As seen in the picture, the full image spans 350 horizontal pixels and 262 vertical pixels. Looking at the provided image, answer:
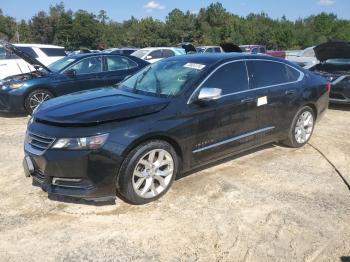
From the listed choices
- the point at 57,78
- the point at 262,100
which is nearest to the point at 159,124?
the point at 262,100

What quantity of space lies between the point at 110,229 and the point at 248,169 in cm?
227

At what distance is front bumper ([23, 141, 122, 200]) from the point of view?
3811mm

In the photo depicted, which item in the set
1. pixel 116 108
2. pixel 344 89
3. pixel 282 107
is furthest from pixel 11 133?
pixel 344 89

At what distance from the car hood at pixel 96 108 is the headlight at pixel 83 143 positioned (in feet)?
0.57

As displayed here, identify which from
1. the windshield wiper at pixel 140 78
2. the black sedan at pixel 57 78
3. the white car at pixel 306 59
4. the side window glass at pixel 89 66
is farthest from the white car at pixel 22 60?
the white car at pixel 306 59

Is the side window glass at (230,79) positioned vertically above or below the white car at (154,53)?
below

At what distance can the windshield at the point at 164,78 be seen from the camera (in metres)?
4.76

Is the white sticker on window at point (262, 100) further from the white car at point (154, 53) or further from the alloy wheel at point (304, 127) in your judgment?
the white car at point (154, 53)

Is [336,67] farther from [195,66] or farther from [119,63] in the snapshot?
[195,66]

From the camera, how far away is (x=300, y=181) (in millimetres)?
4992

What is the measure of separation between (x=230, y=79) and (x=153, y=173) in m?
1.65

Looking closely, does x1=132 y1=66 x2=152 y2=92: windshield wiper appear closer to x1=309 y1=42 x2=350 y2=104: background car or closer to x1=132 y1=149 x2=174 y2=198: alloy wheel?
x1=132 y1=149 x2=174 y2=198: alloy wheel

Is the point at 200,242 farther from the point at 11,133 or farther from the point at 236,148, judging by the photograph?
the point at 11,133

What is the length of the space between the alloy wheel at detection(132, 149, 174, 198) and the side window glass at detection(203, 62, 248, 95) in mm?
1049
